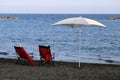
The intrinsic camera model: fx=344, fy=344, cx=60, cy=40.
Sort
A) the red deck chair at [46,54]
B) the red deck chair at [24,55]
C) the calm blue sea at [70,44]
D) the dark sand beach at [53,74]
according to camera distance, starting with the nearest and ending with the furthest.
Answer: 1. the dark sand beach at [53,74]
2. the red deck chair at [24,55]
3. the red deck chair at [46,54]
4. the calm blue sea at [70,44]

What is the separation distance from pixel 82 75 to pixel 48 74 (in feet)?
3.54

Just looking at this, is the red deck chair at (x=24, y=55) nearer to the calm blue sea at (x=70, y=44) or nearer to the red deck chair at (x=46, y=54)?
the red deck chair at (x=46, y=54)

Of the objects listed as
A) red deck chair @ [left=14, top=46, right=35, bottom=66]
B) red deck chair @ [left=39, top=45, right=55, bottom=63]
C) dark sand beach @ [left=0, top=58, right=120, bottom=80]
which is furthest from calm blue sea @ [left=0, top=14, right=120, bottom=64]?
dark sand beach @ [left=0, top=58, right=120, bottom=80]

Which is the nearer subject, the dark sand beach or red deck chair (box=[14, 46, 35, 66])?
the dark sand beach

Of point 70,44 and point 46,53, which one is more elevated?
point 46,53

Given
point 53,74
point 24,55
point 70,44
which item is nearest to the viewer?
point 53,74

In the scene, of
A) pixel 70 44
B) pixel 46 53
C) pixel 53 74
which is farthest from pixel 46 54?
pixel 70 44

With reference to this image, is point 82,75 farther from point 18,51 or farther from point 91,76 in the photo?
point 18,51

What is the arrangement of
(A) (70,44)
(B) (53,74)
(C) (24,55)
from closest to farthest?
(B) (53,74) < (C) (24,55) < (A) (70,44)

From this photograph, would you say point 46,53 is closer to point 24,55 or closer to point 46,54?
point 46,54

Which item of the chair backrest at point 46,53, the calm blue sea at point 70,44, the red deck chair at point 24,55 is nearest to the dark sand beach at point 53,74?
the red deck chair at point 24,55

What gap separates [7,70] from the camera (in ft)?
38.2

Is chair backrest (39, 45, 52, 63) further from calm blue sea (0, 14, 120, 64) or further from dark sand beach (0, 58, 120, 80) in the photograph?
calm blue sea (0, 14, 120, 64)

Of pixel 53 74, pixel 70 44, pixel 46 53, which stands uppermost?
pixel 46 53
